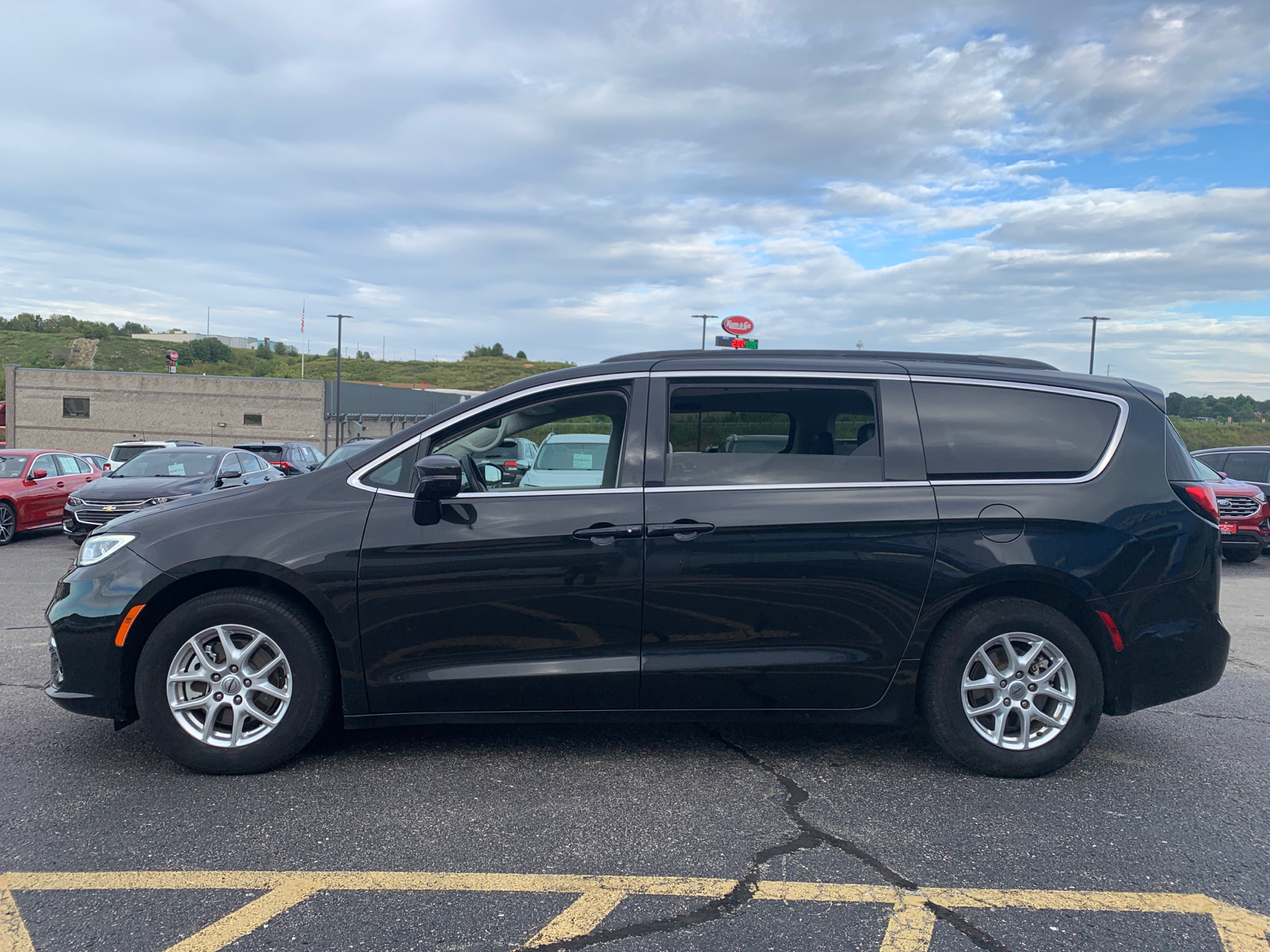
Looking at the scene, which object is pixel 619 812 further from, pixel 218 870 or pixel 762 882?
pixel 218 870

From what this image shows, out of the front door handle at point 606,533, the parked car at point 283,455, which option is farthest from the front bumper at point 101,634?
the parked car at point 283,455

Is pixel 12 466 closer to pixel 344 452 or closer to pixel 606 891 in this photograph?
pixel 344 452

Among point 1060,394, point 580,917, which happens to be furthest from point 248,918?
point 1060,394

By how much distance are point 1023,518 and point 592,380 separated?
204 cm

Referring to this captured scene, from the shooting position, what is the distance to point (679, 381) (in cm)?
418

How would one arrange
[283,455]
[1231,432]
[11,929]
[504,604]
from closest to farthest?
[11,929] → [504,604] → [283,455] → [1231,432]

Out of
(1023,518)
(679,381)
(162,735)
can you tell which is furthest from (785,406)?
(162,735)

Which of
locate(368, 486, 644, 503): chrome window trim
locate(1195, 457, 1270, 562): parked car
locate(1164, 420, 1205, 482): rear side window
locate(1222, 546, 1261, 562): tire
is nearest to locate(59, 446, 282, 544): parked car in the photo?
locate(368, 486, 644, 503): chrome window trim

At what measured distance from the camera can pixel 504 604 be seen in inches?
152

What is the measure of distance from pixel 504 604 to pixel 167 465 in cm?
1234

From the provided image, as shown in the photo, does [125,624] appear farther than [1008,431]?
No

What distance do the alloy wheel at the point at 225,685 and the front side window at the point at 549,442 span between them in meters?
1.13

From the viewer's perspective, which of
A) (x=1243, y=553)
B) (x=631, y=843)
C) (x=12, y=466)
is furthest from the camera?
(x=12, y=466)

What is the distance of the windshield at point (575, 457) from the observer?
400cm
